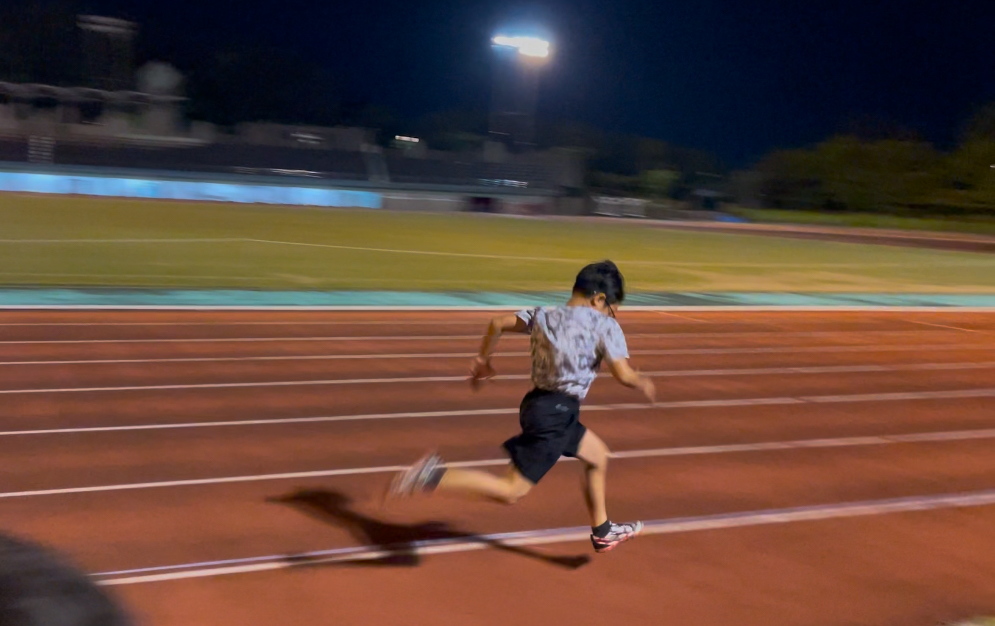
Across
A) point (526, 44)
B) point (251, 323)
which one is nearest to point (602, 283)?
point (251, 323)

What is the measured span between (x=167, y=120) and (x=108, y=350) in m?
72.9

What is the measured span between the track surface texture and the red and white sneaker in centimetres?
14

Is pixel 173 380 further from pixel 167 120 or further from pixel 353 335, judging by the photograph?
pixel 167 120

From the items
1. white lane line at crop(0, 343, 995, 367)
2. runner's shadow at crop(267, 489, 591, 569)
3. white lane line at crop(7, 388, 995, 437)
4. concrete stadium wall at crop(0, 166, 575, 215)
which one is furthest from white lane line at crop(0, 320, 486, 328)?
concrete stadium wall at crop(0, 166, 575, 215)

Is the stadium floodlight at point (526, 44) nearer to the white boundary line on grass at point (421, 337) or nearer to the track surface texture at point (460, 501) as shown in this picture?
the white boundary line on grass at point (421, 337)

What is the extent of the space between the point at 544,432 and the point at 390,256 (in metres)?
19.9

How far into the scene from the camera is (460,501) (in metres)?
6.39

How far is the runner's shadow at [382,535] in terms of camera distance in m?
5.30

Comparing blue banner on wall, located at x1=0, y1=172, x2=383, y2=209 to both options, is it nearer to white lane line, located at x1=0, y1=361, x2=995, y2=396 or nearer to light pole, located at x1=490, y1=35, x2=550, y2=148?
light pole, located at x1=490, y1=35, x2=550, y2=148

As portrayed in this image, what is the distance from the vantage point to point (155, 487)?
6.39 m

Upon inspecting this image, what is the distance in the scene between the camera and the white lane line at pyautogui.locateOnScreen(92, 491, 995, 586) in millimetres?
5027

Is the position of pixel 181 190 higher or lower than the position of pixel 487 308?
lower

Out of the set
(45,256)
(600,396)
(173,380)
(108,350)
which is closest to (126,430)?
(173,380)

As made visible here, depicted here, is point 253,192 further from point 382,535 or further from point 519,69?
point 382,535
